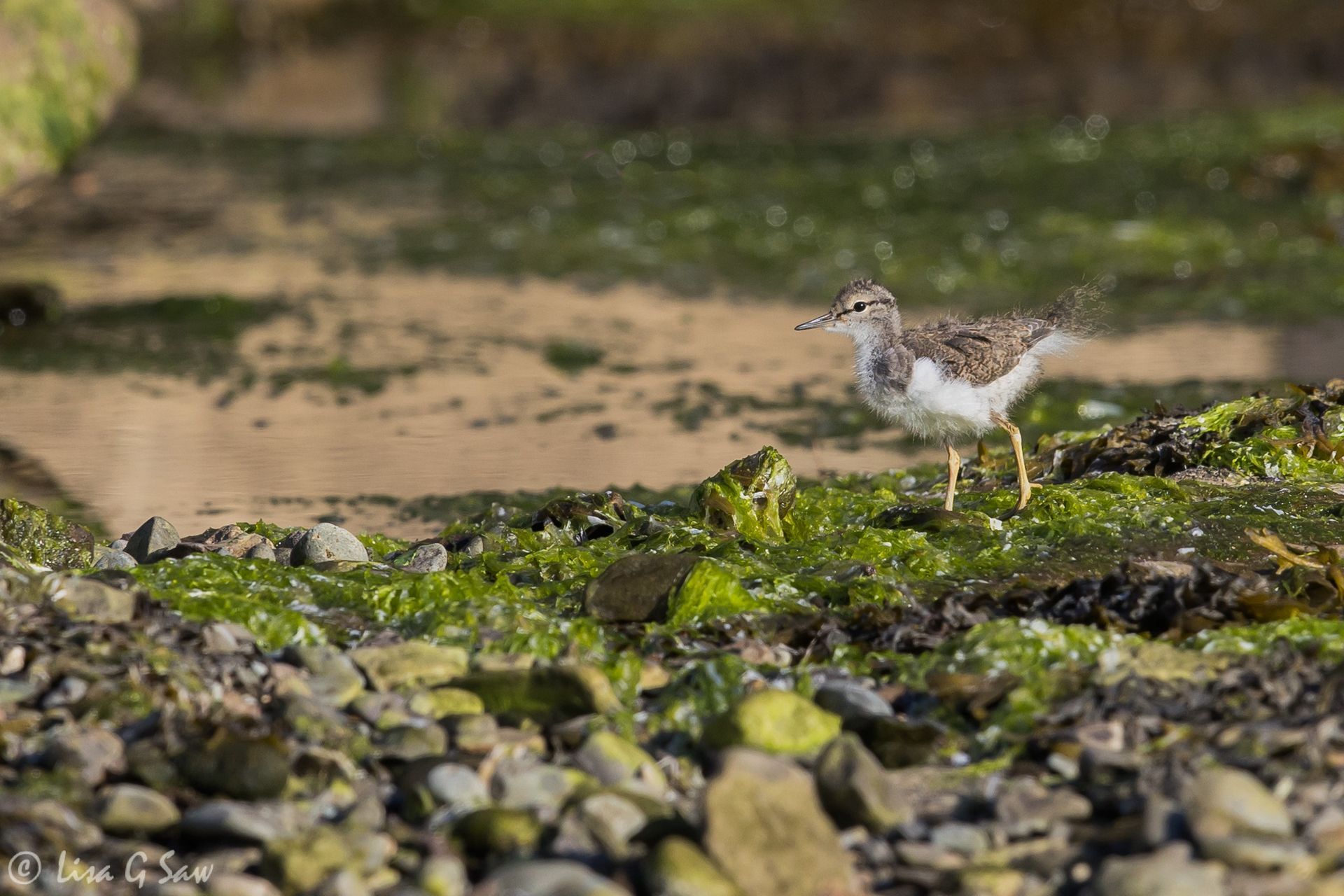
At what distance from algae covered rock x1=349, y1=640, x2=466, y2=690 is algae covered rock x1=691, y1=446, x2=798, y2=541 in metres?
1.53

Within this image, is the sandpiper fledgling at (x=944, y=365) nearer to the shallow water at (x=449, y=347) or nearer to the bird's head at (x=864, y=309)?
the bird's head at (x=864, y=309)

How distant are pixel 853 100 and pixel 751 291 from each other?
8486 mm

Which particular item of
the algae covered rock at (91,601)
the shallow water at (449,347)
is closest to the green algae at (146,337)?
the shallow water at (449,347)

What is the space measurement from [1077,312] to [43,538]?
398cm

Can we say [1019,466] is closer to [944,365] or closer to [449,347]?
[944,365]

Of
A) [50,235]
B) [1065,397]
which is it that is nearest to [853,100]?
[50,235]

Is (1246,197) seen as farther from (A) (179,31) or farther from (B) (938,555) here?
(A) (179,31)

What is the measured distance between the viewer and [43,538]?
5.21 meters

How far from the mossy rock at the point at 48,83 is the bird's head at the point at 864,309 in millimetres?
7961

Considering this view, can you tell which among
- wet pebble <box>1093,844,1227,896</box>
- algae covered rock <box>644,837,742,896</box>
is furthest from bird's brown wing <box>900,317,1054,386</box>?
algae covered rock <box>644,837,742,896</box>

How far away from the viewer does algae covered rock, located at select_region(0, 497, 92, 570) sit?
5.16 m

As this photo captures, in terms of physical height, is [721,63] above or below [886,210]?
above

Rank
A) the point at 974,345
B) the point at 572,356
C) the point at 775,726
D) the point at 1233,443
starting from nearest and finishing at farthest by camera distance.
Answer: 1. the point at 775,726
2. the point at 974,345
3. the point at 1233,443
4. the point at 572,356

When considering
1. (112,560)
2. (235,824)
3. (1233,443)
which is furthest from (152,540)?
(1233,443)
